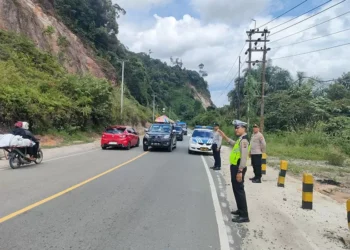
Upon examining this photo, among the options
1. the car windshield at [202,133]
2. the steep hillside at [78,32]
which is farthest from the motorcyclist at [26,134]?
the steep hillside at [78,32]

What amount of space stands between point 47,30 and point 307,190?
41.2 meters

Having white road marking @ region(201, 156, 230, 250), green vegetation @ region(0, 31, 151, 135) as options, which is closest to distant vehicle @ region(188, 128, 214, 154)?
green vegetation @ region(0, 31, 151, 135)

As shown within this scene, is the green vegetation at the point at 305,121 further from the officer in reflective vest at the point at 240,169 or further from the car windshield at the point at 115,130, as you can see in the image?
the officer in reflective vest at the point at 240,169

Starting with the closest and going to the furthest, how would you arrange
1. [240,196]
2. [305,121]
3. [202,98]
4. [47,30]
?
[240,196], [305,121], [47,30], [202,98]

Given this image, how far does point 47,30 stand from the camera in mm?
42062

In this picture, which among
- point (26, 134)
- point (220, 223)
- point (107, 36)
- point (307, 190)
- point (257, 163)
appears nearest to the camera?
point (220, 223)

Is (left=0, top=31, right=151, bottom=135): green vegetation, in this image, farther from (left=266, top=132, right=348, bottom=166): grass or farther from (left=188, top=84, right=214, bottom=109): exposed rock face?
(left=188, top=84, right=214, bottom=109): exposed rock face

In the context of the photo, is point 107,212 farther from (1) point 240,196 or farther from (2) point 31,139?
(2) point 31,139

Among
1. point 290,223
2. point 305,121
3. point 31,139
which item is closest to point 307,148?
point 305,121

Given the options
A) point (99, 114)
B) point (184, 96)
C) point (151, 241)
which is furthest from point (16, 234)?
point (184, 96)

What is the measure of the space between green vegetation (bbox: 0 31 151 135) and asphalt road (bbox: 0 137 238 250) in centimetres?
1204

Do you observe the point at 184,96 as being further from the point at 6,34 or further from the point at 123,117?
the point at 6,34

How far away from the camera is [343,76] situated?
6594 cm

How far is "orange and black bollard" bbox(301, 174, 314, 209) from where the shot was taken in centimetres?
766
